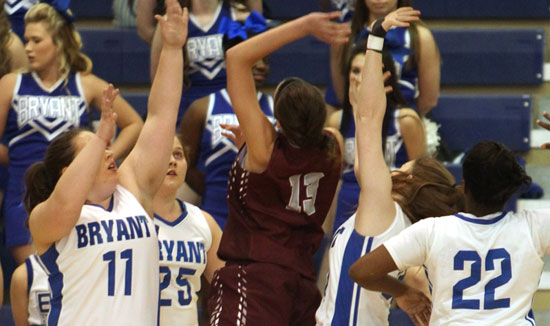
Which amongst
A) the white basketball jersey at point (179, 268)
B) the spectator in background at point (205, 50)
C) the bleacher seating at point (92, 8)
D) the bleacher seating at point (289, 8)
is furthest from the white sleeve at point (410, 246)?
the bleacher seating at point (92, 8)

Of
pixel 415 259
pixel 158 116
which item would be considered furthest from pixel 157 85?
pixel 415 259

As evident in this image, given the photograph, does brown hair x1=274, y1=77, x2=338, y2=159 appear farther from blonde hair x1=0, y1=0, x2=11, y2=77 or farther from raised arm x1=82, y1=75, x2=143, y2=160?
blonde hair x1=0, y1=0, x2=11, y2=77

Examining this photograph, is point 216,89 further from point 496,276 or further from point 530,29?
point 496,276

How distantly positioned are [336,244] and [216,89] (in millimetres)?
2134

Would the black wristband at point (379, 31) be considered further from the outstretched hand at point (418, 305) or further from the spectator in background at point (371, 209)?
the outstretched hand at point (418, 305)

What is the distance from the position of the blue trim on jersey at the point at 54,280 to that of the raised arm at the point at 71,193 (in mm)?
40

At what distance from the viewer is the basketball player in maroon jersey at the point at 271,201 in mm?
3404

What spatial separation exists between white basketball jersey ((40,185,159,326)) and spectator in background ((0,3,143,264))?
1.81m

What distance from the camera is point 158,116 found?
130 inches

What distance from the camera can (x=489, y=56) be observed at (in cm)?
606

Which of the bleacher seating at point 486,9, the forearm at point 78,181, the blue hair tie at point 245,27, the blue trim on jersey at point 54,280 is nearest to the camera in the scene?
the forearm at point 78,181

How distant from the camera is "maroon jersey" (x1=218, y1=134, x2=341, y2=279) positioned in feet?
11.3

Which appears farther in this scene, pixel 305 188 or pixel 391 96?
pixel 391 96

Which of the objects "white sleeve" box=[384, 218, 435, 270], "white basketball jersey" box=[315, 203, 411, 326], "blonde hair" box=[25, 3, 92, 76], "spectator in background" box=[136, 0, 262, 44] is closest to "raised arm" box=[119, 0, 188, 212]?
"white basketball jersey" box=[315, 203, 411, 326]
